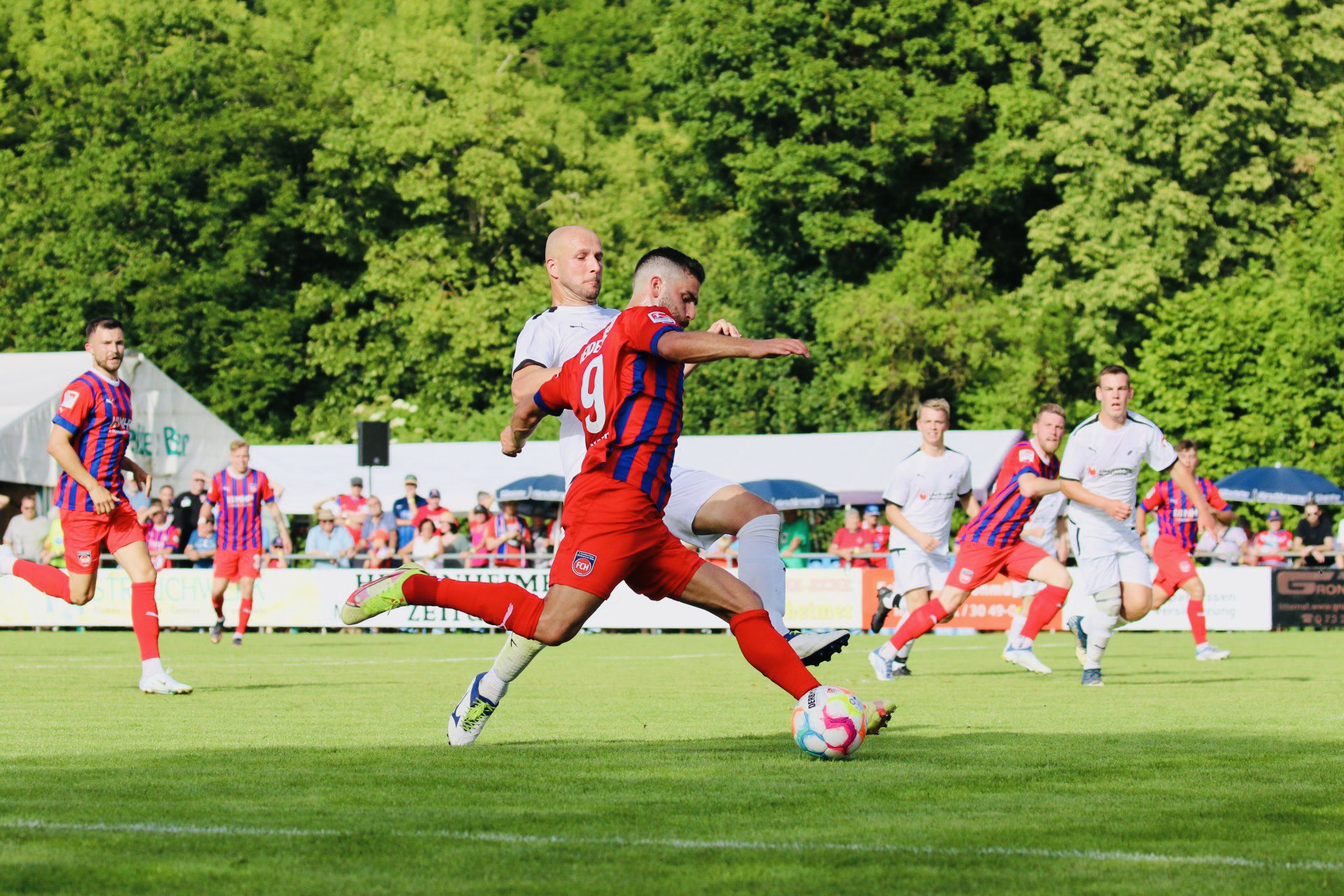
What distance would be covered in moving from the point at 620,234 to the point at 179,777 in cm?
4969

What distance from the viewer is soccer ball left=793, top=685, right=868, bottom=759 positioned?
24.5 ft

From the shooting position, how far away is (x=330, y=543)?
1125 inches

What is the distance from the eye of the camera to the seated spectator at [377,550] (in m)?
27.1

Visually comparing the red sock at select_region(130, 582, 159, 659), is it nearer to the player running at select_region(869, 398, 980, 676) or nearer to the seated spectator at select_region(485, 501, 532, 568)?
the player running at select_region(869, 398, 980, 676)

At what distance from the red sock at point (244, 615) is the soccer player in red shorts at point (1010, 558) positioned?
856cm

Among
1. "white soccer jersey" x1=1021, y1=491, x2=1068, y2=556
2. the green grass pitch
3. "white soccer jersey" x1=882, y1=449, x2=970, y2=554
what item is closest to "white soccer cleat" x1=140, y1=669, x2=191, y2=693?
the green grass pitch

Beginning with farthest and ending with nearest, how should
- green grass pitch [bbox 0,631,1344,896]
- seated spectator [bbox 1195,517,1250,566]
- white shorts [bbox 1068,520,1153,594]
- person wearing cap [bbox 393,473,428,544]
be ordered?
1. person wearing cap [bbox 393,473,428,544]
2. seated spectator [bbox 1195,517,1250,566]
3. white shorts [bbox 1068,520,1153,594]
4. green grass pitch [bbox 0,631,1344,896]

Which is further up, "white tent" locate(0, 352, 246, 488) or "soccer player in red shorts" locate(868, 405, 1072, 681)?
"white tent" locate(0, 352, 246, 488)

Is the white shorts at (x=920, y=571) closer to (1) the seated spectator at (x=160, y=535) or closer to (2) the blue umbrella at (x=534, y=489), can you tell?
(1) the seated spectator at (x=160, y=535)

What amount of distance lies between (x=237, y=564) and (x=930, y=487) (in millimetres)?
8789

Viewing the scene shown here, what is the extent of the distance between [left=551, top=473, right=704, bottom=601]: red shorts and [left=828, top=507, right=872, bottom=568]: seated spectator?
19.9m

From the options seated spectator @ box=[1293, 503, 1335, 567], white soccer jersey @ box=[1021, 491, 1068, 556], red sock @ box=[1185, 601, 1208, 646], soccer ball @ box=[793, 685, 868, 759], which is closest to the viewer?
soccer ball @ box=[793, 685, 868, 759]

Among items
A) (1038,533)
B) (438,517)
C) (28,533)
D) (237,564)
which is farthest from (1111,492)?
(28,533)

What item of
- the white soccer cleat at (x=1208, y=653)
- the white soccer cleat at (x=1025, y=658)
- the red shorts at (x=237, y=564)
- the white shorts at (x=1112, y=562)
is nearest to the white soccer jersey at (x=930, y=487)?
the white soccer cleat at (x=1025, y=658)
